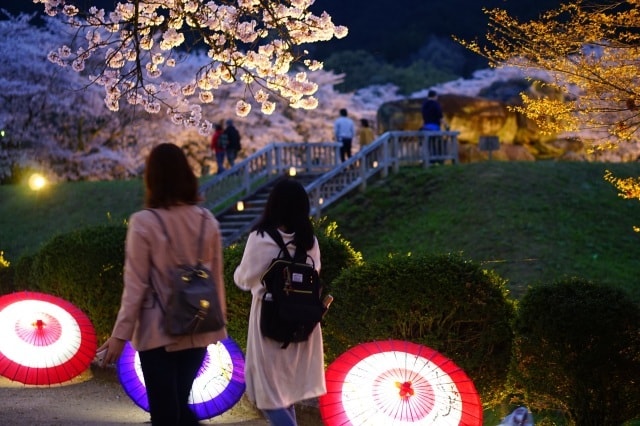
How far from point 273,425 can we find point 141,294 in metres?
1.26

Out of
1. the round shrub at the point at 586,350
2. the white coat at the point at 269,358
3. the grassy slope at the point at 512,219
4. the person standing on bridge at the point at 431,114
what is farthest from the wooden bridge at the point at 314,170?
the white coat at the point at 269,358

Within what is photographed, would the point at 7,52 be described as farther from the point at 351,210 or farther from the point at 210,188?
the point at 351,210

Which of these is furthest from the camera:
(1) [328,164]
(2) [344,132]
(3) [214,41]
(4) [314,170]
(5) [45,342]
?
(1) [328,164]

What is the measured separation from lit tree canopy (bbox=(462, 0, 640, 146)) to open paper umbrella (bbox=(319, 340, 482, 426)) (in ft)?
9.45

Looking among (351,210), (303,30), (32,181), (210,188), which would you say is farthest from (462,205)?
(32,181)

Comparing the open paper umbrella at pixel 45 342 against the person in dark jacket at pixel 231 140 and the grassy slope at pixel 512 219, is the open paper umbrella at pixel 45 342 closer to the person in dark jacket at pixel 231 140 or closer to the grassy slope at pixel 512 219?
the grassy slope at pixel 512 219

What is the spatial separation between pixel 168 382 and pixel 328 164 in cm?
2112

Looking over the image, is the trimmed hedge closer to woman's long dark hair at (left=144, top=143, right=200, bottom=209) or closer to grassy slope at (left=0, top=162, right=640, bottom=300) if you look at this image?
woman's long dark hair at (left=144, top=143, right=200, bottom=209)

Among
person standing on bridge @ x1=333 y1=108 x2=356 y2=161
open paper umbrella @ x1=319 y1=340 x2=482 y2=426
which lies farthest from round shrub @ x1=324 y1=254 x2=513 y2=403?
person standing on bridge @ x1=333 y1=108 x2=356 y2=161

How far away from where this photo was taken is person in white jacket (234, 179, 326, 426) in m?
5.25

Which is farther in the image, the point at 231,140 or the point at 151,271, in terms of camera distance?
the point at 231,140

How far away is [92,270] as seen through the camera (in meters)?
9.72

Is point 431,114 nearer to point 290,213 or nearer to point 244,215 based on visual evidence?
point 244,215

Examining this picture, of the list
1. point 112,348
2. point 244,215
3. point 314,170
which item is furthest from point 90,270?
point 314,170
